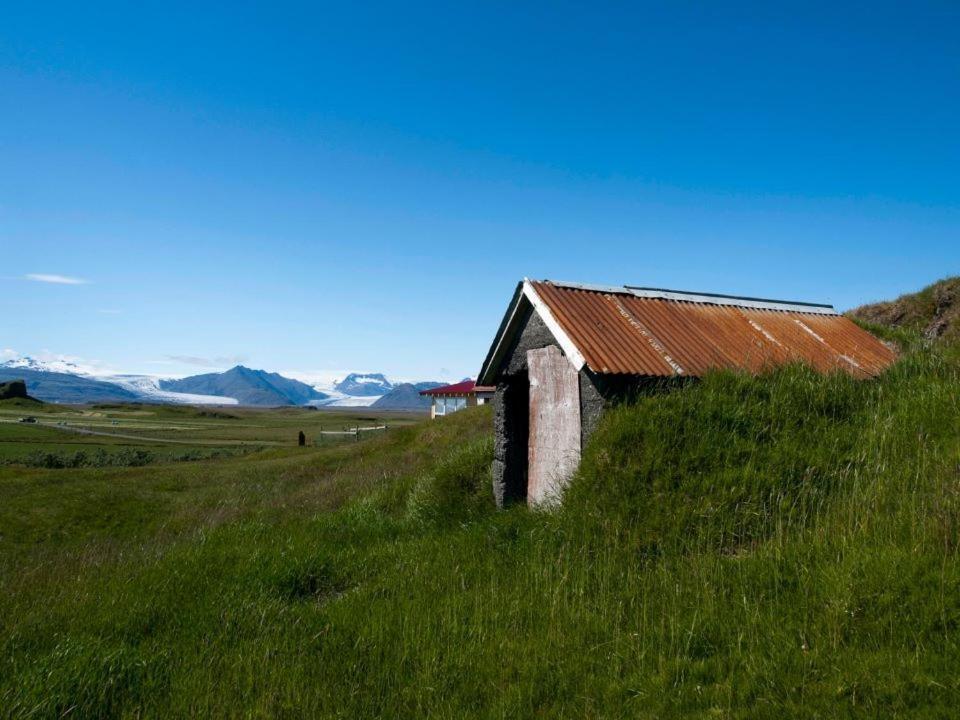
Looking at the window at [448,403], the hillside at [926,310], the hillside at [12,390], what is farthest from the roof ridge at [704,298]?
the hillside at [12,390]

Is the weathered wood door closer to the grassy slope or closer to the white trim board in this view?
the white trim board

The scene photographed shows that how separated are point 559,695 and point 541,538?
2892mm

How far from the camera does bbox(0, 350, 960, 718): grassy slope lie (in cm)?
435

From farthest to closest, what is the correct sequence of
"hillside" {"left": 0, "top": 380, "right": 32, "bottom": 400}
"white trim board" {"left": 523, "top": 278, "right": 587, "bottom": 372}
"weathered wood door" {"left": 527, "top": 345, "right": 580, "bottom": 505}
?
"hillside" {"left": 0, "top": 380, "right": 32, "bottom": 400} < "weathered wood door" {"left": 527, "top": 345, "right": 580, "bottom": 505} < "white trim board" {"left": 523, "top": 278, "right": 587, "bottom": 372}

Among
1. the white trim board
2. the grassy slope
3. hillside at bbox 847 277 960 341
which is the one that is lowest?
the grassy slope

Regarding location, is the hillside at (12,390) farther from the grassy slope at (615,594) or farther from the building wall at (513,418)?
the building wall at (513,418)

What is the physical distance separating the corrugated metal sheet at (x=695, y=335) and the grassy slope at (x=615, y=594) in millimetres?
867

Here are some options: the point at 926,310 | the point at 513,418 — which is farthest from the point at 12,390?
the point at 926,310

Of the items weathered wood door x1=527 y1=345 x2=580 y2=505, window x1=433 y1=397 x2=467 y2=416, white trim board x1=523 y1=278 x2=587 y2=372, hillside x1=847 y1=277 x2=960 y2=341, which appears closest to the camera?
white trim board x1=523 y1=278 x2=587 y2=372

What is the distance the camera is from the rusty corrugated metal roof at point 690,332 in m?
9.22

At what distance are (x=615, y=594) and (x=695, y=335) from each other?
589 centimetres

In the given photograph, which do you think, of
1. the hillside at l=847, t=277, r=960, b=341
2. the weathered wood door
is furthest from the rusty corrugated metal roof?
the hillside at l=847, t=277, r=960, b=341

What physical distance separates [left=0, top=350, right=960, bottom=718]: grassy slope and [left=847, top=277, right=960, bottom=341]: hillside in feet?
29.1

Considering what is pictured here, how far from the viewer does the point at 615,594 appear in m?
5.71
